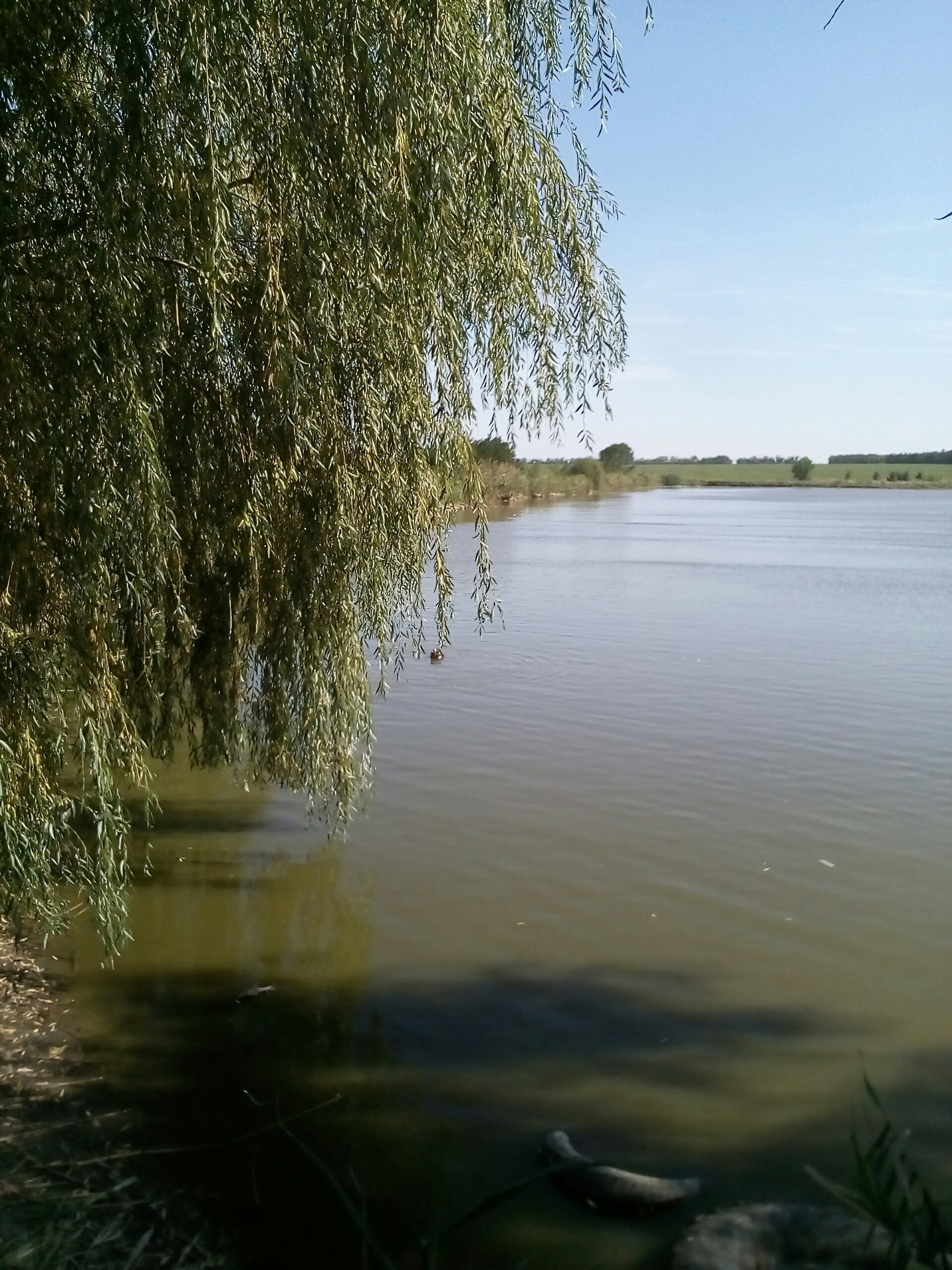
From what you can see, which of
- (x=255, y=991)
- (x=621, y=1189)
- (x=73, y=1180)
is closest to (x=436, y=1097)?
(x=621, y=1189)

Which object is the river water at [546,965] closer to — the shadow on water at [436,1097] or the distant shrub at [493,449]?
the shadow on water at [436,1097]

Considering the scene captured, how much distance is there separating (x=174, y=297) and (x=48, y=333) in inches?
30.7

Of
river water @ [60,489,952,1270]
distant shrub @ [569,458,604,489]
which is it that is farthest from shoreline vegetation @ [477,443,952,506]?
river water @ [60,489,952,1270]

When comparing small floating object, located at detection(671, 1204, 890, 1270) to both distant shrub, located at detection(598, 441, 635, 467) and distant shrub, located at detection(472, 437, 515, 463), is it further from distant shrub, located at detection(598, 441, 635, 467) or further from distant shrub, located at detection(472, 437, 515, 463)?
distant shrub, located at detection(598, 441, 635, 467)

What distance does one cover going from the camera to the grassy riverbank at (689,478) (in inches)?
2162

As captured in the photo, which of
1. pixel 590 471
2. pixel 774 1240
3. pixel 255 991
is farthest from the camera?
pixel 590 471

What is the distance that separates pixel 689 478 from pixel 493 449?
98.2 m

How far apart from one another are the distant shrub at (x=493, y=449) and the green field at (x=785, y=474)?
74.1 m

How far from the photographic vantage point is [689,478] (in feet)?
335

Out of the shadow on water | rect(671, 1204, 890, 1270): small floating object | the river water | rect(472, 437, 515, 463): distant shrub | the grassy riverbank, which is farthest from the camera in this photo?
the grassy riverbank

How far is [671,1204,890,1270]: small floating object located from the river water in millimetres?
199

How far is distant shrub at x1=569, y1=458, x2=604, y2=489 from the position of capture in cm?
5988

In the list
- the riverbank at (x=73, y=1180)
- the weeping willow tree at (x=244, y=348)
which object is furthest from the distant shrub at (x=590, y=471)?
the riverbank at (x=73, y=1180)

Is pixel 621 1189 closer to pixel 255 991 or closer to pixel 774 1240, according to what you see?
pixel 774 1240
